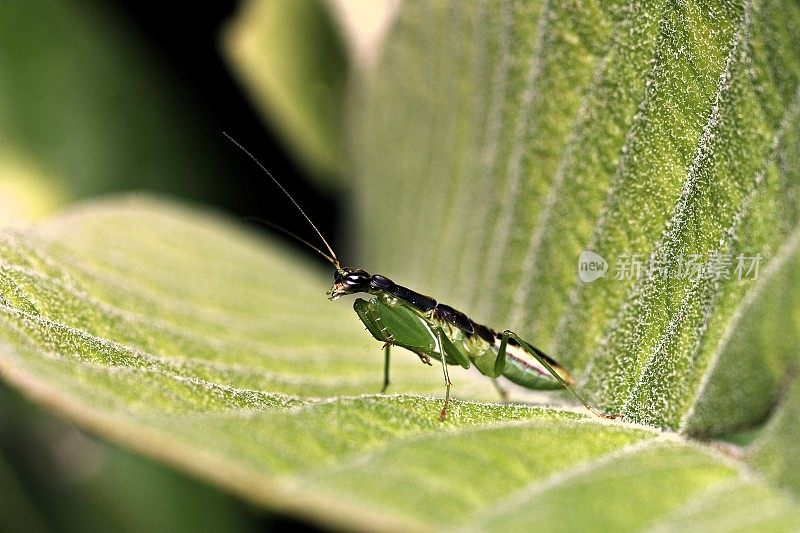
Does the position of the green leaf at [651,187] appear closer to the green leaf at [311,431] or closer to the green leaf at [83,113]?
the green leaf at [311,431]

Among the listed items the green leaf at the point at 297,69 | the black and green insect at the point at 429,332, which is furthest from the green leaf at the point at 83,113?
the black and green insect at the point at 429,332

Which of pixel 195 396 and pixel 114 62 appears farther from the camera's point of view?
pixel 114 62

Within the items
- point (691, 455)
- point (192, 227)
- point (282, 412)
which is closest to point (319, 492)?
point (282, 412)

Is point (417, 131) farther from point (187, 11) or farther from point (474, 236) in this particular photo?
point (187, 11)

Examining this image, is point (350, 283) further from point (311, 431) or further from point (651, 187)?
point (311, 431)

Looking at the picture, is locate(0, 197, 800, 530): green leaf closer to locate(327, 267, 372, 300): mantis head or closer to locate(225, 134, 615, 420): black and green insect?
locate(225, 134, 615, 420): black and green insect

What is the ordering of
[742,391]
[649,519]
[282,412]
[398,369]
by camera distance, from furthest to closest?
[398,369] → [742,391] → [282,412] → [649,519]
